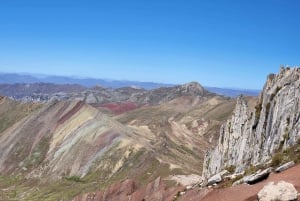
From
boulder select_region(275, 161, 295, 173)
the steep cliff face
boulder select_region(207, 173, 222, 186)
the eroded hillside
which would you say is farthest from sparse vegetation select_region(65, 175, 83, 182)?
boulder select_region(275, 161, 295, 173)

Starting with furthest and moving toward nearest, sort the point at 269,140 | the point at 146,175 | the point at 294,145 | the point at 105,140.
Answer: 1. the point at 105,140
2. the point at 146,175
3. the point at 269,140
4. the point at 294,145

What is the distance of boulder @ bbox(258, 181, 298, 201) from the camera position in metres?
22.6

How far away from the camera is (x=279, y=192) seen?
23047 millimetres

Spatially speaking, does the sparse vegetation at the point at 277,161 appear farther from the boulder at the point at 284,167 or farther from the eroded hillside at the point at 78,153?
the eroded hillside at the point at 78,153

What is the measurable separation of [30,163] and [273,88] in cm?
9074

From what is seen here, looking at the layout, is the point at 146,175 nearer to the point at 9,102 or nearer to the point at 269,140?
the point at 269,140

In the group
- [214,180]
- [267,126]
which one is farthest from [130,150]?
[214,180]

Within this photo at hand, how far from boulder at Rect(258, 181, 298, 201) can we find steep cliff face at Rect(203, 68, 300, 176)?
10.4 meters

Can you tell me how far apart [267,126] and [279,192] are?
18.8m

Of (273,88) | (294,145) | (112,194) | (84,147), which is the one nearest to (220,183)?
(294,145)

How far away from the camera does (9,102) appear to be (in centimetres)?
16388

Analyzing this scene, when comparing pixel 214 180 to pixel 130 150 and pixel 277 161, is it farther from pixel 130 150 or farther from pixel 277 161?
pixel 130 150

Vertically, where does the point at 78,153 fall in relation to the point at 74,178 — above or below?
above

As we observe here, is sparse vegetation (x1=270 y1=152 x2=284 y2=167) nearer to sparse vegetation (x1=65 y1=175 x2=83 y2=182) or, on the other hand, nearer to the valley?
the valley
